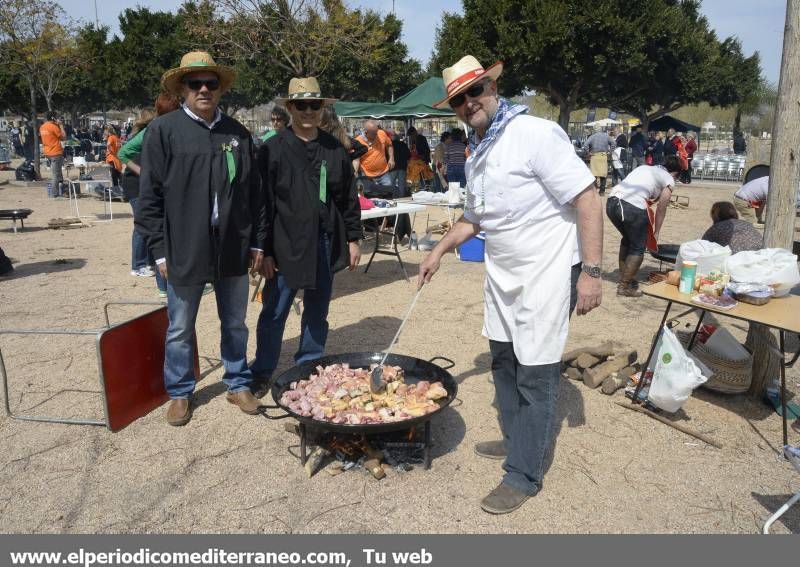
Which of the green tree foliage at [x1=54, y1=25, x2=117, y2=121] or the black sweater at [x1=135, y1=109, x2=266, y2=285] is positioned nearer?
the black sweater at [x1=135, y1=109, x2=266, y2=285]

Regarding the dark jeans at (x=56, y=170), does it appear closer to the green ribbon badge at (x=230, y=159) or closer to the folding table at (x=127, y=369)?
the folding table at (x=127, y=369)

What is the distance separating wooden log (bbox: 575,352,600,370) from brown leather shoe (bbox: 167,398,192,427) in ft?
9.04

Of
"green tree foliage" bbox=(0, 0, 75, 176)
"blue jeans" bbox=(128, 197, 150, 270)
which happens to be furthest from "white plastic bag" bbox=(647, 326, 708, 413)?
"green tree foliage" bbox=(0, 0, 75, 176)

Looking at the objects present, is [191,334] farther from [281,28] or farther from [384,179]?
[281,28]

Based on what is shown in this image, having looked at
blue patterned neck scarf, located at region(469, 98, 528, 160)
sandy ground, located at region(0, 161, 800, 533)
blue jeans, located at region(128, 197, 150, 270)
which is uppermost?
blue patterned neck scarf, located at region(469, 98, 528, 160)

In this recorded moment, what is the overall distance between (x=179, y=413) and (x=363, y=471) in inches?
50.1

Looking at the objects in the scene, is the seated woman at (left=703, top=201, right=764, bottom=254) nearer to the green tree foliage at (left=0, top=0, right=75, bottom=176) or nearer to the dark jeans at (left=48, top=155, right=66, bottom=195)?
the dark jeans at (left=48, top=155, right=66, bottom=195)

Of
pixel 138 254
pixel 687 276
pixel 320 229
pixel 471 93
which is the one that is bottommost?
pixel 138 254

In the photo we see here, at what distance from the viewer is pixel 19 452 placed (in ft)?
11.5

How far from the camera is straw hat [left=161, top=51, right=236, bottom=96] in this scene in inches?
132

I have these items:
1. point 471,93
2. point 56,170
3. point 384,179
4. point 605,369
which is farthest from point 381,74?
point 471,93

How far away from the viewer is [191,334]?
375 centimetres

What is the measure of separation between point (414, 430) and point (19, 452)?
2244 millimetres

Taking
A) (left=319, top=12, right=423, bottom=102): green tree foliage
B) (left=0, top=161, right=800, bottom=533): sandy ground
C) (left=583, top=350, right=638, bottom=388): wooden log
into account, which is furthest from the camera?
(left=319, top=12, right=423, bottom=102): green tree foliage
